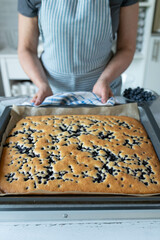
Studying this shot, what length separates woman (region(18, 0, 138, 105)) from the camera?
1.01 m

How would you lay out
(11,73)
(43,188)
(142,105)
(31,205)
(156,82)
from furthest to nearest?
1. (156,82)
2. (11,73)
3. (142,105)
4. (43,188)
5. (31,205)

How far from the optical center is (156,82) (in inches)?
100

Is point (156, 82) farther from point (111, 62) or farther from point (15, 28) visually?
point (15, 28)

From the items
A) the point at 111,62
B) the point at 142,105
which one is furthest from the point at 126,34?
the point at 142,105

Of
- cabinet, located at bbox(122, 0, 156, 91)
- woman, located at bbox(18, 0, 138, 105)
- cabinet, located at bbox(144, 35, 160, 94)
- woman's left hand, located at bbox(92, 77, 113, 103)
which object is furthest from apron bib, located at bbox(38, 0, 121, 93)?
cabinet, located at bbox(144, 35, 160, 94)

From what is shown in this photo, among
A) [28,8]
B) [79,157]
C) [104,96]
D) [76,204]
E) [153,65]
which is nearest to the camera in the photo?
[76,204]

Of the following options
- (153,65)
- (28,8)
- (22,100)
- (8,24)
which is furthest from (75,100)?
(8,24)

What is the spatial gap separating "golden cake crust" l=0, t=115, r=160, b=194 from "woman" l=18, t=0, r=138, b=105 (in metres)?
0.15

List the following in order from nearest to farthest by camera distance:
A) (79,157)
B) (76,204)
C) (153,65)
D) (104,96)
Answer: (76,204)
(79,157)
(104,96)
(153,65)

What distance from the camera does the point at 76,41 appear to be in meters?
1.08

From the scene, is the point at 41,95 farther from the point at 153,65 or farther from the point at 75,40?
the point at 153,65

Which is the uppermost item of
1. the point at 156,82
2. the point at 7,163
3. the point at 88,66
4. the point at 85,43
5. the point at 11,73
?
the point at 85,43

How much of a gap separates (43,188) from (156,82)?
7.45ft

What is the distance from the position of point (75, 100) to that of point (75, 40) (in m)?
0.32
